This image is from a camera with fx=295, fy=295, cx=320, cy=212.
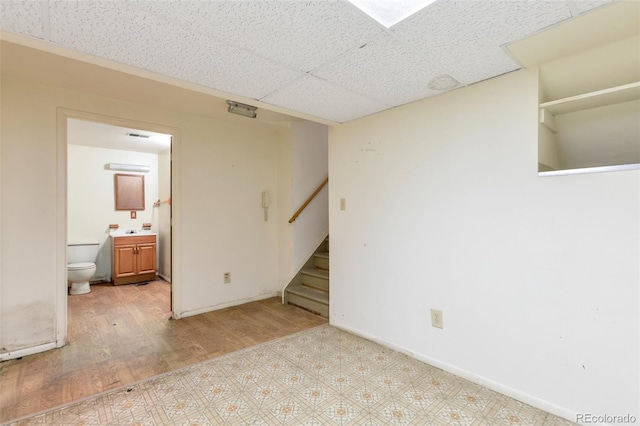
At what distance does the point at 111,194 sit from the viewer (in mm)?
4945

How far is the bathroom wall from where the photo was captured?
4613 mm

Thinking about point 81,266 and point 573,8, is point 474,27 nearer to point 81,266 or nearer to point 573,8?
point 573,8

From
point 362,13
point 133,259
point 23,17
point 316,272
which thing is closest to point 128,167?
point 133,259

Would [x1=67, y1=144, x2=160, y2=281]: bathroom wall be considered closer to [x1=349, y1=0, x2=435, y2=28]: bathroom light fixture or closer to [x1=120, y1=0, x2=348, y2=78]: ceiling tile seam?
[x1=120, y1=0, x2=348, y2=78]: ceiling tile seam

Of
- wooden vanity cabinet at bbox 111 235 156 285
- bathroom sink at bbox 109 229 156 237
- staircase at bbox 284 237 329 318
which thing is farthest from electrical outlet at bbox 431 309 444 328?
bathroom sink at bbox 109 229 156 237

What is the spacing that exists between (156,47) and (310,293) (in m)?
2.76

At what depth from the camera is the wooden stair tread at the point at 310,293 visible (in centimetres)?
325

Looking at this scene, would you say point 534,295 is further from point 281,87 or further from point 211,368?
point 211,368

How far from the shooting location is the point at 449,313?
6.81 ft

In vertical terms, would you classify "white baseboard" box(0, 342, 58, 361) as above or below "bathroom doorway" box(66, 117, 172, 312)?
below

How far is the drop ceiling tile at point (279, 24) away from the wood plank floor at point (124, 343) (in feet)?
7.10

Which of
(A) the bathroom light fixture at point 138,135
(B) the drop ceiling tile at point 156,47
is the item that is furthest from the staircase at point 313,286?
(A) the bathroom light fixture at point 138,135

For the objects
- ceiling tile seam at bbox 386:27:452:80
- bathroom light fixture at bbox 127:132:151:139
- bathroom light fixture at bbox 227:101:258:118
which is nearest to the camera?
ceiling tile seam at bbox 386:27:452:80

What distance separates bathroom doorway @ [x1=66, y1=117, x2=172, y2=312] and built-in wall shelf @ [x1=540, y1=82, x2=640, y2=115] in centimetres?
432
